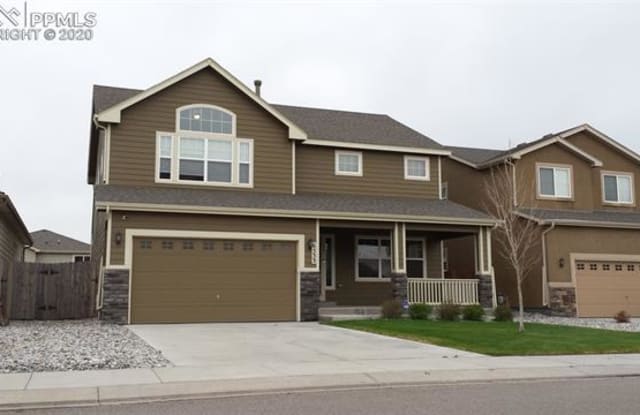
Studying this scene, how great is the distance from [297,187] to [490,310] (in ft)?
24.5

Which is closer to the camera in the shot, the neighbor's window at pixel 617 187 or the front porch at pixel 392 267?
the front porch at pixel 392 267

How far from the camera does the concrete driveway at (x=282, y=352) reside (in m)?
9.90

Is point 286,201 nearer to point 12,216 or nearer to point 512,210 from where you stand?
point 512,210

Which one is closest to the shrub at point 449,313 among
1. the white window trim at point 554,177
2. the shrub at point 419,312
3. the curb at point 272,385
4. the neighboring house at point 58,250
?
the shrub at point 419,312

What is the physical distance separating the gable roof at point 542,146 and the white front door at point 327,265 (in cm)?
713

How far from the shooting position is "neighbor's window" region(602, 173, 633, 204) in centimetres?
2564

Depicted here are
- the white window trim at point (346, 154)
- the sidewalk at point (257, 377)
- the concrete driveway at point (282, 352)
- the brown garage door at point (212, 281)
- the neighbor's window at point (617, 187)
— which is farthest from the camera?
the neighbor's window at point (617, 187)

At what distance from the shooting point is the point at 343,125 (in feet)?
78.3

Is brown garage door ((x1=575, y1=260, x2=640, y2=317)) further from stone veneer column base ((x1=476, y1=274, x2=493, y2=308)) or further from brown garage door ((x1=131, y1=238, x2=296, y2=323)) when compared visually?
brown garage door ((x1=131, y1=238, x2=296, y2=323))

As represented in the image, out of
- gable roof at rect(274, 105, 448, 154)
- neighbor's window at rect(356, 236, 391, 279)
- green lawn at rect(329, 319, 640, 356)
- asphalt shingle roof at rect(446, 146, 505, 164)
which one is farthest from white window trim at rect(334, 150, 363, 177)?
green lawn at rect(329, 319, 640, 356)

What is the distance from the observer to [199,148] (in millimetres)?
19391

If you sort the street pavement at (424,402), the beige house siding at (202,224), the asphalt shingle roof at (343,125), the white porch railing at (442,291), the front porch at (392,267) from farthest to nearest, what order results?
the asphalt shingle roof at (343,125) < the white porch railing at (442,291) < the front porch at (392,267) < the beige house siding at (202,224) < the street pavement at (424,402)

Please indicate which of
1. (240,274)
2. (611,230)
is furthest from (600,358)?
(611,230)

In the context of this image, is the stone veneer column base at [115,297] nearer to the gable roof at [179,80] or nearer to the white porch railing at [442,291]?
the gable roof at [179,80]
